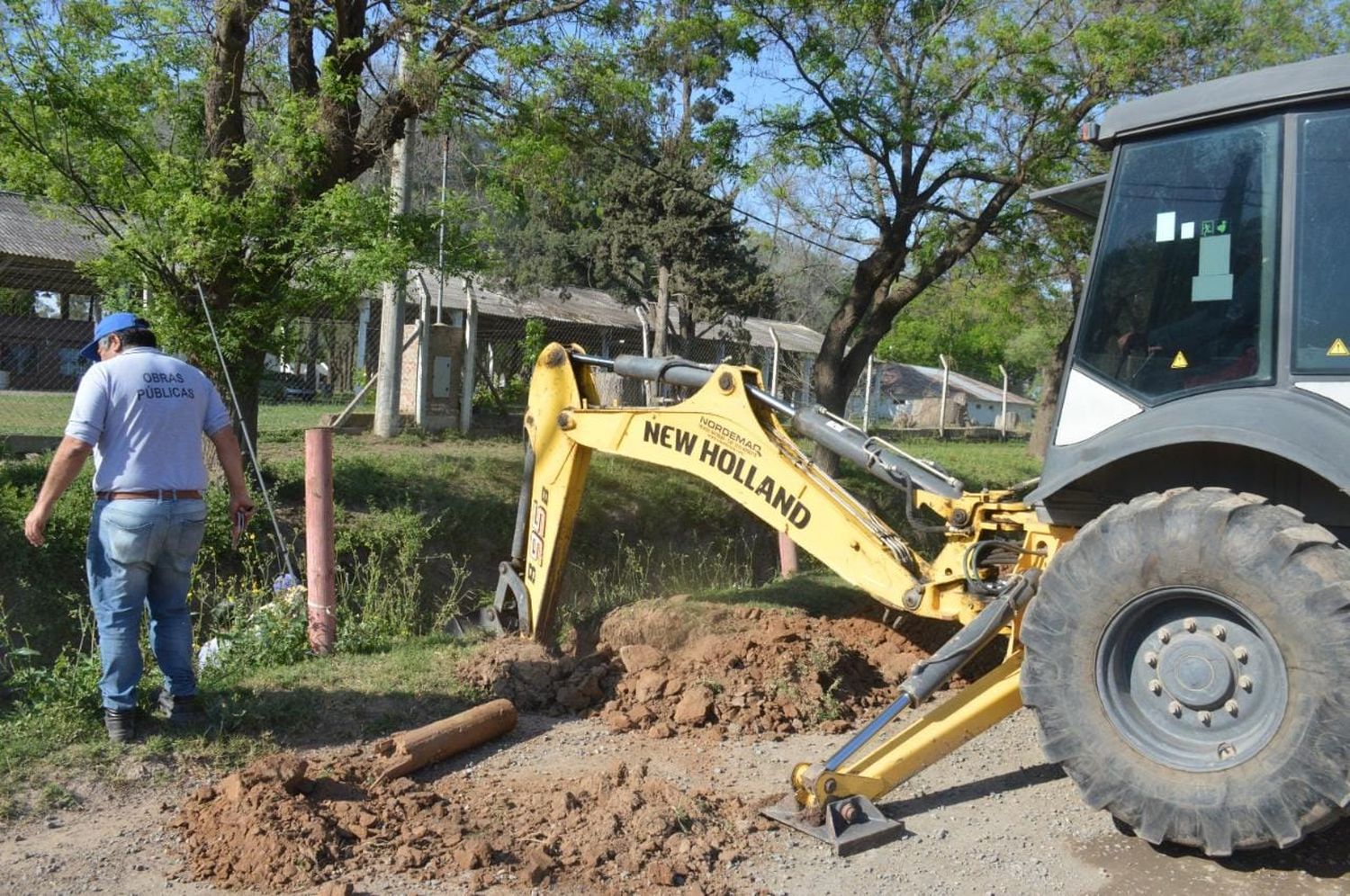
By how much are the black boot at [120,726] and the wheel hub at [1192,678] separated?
4.19m

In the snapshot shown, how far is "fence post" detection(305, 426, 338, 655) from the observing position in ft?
23.0

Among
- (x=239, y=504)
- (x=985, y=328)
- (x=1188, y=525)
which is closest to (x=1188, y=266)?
(x=1188, y=525)

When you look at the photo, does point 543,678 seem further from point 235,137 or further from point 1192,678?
point 235,137

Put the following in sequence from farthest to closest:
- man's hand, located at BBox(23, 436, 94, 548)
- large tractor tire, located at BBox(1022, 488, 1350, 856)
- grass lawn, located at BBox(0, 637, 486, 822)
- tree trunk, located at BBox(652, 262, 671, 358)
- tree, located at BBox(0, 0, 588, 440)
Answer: tree trunk, located at BBox(652, 262, 671, 358) → tree, located at BBox(0, 0, 588, 440) → man's hand, located at BBox(23, 436, 94, 548) → grass lawn, located at BBox(0, 637, 486, 822) → large tractor tire, located at BBox(1022, 488, 1350, 856)

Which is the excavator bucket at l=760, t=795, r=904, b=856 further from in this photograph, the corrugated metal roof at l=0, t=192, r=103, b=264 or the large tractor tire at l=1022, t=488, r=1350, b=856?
the corrugated metal roof at l=0, t=192, r=103, b=264

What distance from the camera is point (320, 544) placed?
709cm

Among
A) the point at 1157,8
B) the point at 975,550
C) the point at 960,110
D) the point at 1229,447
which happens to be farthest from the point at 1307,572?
the point at 1157,8

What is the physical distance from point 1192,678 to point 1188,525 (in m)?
0.56

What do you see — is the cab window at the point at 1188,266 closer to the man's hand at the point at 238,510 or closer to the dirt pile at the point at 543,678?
the dirt pile at the point at 543,678

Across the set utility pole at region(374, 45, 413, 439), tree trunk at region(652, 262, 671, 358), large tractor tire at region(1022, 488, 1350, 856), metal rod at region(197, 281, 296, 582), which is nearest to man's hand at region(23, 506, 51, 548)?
metal rod at region(197, 281, 296, 582)

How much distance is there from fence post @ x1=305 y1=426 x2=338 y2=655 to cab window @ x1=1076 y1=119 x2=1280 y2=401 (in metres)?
4.48

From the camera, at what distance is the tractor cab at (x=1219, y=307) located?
166 inches

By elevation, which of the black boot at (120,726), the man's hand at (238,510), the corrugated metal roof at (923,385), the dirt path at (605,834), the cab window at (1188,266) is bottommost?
the dirt path at (605,834)

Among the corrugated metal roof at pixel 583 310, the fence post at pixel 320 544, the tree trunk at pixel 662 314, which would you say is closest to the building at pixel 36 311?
the corrugated metal roof at pixel 583 310
